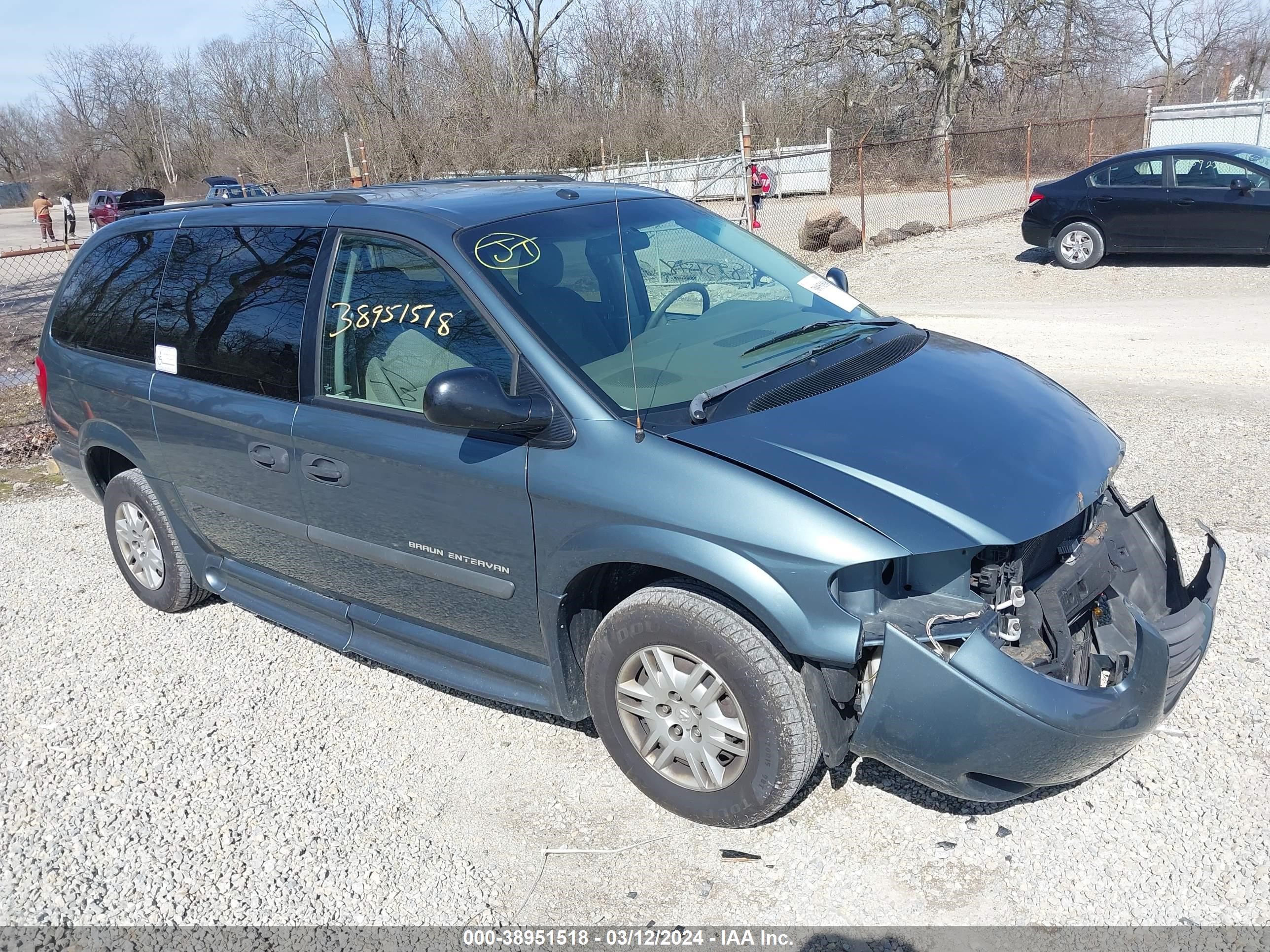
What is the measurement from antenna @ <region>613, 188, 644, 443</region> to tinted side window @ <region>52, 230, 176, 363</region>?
2.15 metres

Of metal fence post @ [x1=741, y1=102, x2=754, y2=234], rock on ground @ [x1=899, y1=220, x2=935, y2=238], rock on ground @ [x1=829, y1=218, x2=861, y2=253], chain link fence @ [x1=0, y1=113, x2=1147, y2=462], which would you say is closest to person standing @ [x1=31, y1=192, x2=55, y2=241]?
chain link fence @ [x1=0, y1=113, x2=1147, y2=462]

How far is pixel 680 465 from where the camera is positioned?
2.85 metres

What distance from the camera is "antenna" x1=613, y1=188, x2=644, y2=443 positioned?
297 cm

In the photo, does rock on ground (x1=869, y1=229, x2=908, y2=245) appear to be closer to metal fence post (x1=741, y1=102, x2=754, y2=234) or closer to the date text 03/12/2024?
metal fence post (x1=741, y1=102, x2=754, y2=234)

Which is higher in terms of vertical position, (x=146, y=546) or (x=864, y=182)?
(x=864, y=182)

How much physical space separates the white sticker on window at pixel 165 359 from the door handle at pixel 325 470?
1.04 metres

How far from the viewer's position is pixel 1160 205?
531 inches

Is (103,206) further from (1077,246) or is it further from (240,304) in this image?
(240,304)

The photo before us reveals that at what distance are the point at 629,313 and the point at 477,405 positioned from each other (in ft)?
2.71

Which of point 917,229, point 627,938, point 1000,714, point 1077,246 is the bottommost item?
point 627,938

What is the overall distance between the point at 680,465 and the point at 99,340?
11.2 feet

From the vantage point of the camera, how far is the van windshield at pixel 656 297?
3242 millimetres

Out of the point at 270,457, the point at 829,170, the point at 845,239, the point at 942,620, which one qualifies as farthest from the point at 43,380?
the point at 829,170

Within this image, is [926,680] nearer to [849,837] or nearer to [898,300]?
[849,837]
